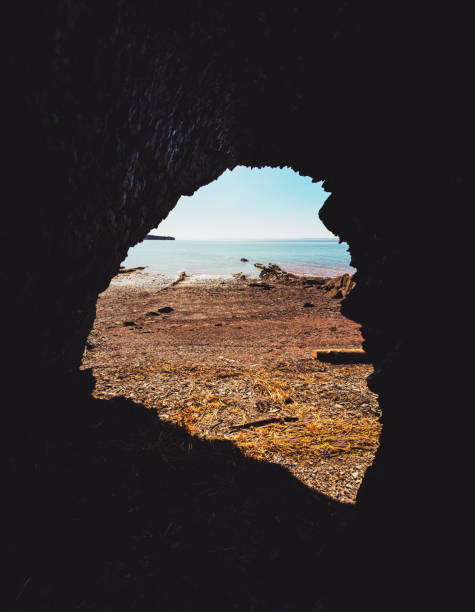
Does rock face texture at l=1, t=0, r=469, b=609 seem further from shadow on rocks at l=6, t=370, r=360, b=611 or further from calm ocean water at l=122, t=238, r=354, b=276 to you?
calm ocean water at l=122, t=238, r=354, b=276

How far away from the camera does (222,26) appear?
122 inches

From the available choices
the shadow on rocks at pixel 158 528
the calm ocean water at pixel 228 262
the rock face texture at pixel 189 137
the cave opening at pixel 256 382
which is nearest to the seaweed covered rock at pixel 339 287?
the cave opening at pixel 256 382

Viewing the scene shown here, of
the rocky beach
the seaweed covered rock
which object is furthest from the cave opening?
the seaweed covered rock

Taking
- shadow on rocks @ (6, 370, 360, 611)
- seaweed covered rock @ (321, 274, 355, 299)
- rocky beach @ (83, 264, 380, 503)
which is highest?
seaweed covered rock @ (321, 274, 355, 299)

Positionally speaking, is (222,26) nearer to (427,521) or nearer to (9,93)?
(9,93)

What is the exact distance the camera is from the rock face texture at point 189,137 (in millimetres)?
1895

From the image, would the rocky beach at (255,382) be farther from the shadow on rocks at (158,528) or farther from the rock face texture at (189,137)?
the rock face texture at (189,137)

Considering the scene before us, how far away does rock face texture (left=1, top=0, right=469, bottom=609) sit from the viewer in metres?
1.89

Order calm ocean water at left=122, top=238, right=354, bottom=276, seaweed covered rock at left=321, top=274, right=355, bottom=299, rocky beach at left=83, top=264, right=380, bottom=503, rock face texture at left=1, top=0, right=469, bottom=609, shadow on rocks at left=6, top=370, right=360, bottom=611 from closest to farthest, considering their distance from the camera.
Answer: rock face texture at left=1, top=0, right=469, bottom=609, shadow on rocks at left=6, top=370, right=360, bottom=611, rocky beach at left=83, top=264, right=380, bottom=503, seaweed covered rock at left=321, top=274, right=355, bottom=299, calm ocean water at left=122, top=238, right=354, bottom=276

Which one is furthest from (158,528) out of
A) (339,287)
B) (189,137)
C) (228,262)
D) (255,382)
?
(228,262)

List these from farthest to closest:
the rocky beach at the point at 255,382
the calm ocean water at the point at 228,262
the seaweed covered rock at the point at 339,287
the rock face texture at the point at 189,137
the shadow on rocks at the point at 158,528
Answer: the calm ocean water at the point at 228,262, the seaweed covered rock at the point at 339,287, the rocky beach at the point at 255,382, the shadow on rocks at the point at 158,528, the rock face texture at the point at 189,137

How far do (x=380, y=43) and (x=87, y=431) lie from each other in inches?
244

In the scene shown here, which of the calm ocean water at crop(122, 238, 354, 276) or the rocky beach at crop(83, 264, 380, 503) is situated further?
the calm ocean water at crop(122, 238, 354, 276)

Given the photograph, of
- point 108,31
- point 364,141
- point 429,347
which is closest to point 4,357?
point 108,31
